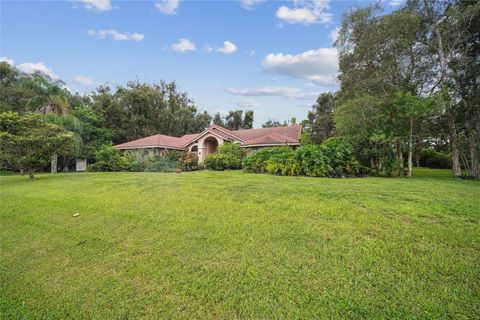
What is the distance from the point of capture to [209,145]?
2359 centimetres

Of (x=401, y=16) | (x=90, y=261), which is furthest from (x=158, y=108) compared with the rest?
(x=90, y=261)

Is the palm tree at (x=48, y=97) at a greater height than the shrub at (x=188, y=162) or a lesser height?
greater

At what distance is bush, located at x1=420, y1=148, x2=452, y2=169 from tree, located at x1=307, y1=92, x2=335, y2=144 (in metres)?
9.52

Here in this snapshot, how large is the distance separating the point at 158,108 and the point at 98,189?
92.8ft

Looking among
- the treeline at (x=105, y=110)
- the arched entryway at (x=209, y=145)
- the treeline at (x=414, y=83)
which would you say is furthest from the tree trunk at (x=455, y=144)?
the treeline at (x=105, y=110)

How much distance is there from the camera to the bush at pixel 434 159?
21.4m

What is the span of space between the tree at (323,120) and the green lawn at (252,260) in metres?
21.5

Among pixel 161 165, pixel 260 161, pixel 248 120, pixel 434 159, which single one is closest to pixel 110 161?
pixel 161 165

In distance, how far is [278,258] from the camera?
3305mm

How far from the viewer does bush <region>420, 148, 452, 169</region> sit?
2136 cm

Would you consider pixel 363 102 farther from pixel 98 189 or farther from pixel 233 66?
pixel 98 189

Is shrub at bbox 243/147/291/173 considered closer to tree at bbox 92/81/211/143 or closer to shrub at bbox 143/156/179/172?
shrub at bbox 143/156/179/172

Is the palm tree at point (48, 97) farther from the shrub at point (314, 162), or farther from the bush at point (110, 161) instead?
the shrub at point (314, 162)

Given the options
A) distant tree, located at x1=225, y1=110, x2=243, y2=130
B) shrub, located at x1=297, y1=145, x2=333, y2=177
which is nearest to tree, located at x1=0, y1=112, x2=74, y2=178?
shrub, located at x1=297, y1=145, x2=333, y2=177
